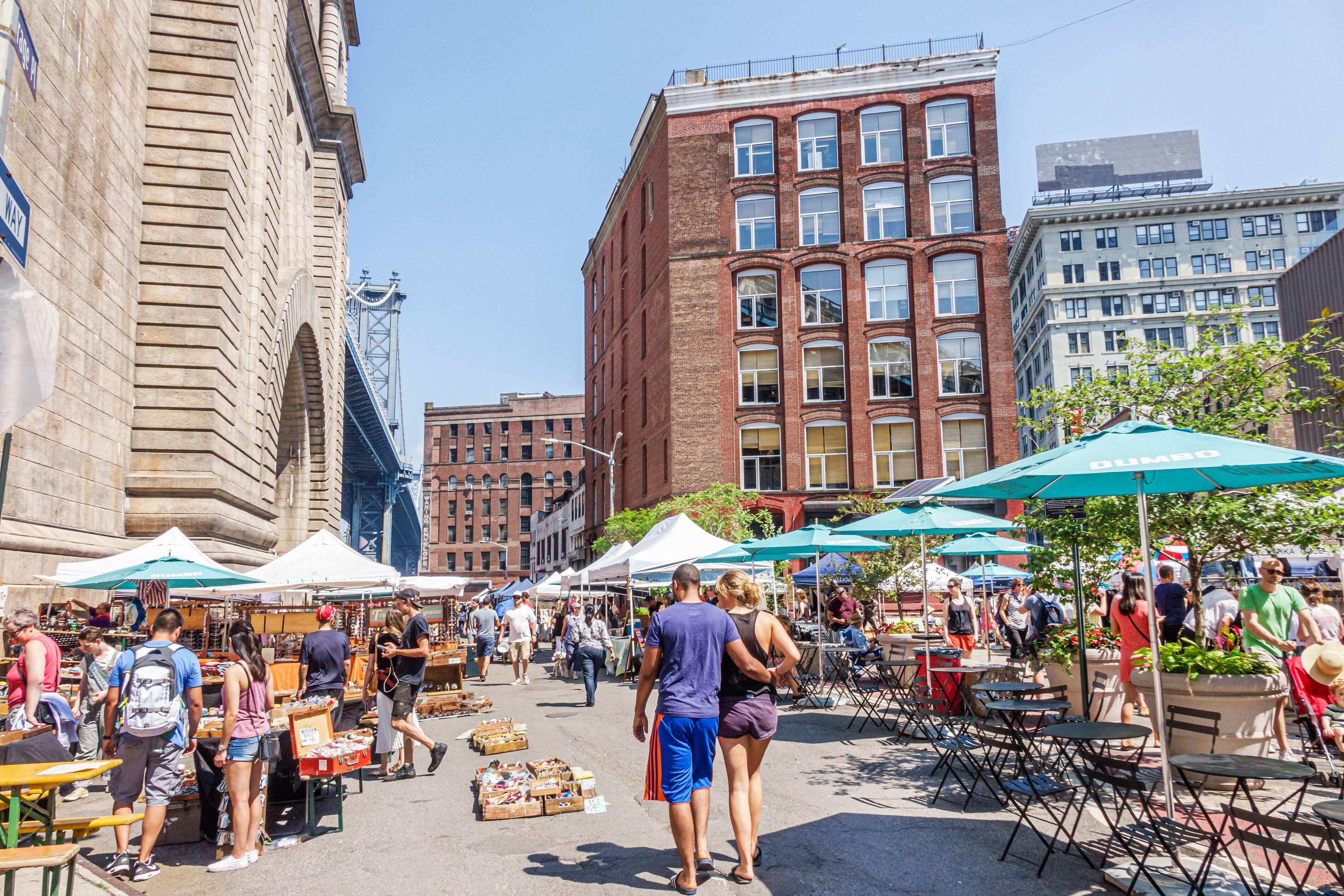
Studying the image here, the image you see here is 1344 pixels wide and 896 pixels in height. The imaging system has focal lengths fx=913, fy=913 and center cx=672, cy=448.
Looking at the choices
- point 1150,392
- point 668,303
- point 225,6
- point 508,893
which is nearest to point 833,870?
point 508,893

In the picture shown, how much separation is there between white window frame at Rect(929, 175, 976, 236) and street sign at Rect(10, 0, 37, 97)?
137ft

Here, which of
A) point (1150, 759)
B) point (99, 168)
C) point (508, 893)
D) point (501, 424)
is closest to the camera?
point (508, 893)

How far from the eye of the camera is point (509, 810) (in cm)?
807

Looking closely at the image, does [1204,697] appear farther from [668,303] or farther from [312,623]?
[668,303]

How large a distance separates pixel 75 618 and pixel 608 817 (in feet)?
45.3

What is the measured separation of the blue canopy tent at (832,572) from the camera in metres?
24.9

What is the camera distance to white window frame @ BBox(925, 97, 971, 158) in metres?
42.3

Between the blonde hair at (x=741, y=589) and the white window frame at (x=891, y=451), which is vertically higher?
the white window frame at (x=891, y=451)

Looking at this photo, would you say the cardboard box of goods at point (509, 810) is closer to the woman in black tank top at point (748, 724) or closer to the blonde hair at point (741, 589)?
the woman in black tank top at point (748, 724)

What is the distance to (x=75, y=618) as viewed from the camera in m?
17.0

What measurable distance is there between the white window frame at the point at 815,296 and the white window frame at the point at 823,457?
469cm

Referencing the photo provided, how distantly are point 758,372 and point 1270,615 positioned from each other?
33822 millimetres

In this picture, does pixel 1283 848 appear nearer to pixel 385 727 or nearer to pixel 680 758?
pixel 680 758

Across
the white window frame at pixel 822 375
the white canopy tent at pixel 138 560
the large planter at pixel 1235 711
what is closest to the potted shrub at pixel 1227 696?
the large planter at pixel 1235 711
